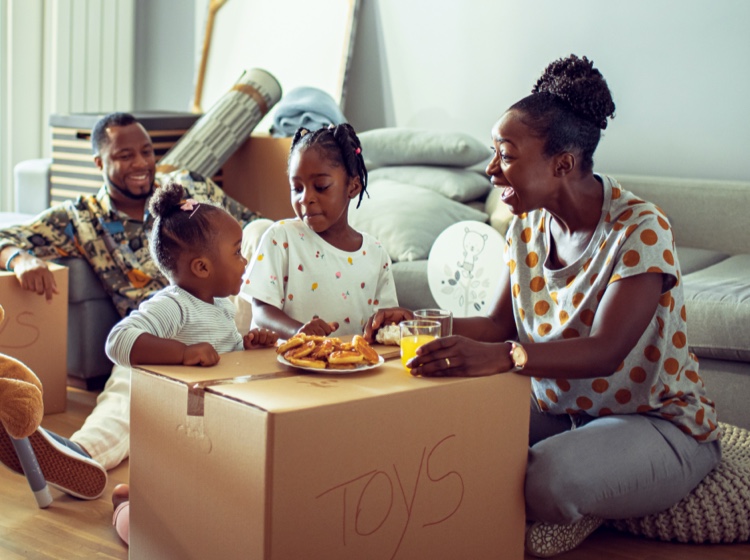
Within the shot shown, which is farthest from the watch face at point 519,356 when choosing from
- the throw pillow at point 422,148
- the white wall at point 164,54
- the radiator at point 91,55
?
the radiator at point 91,55

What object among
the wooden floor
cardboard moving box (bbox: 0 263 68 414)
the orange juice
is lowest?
the wooden floor

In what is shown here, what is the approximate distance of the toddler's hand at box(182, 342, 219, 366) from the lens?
61.4 inches

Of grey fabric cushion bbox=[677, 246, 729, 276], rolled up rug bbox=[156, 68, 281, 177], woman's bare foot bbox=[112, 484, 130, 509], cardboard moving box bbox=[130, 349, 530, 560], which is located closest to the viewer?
cardboard moving box bbox=[130, 349, 530, 560]

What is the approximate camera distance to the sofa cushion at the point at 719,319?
2.37 m

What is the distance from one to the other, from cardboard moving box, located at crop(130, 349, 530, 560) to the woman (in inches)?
5.4

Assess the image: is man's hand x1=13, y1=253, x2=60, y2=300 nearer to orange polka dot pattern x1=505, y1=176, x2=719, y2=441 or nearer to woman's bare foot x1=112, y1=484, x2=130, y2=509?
woman's bare foot x1=112, y1=484, x2=130, y2=509

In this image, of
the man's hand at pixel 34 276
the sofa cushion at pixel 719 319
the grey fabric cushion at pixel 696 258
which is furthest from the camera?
the grey fabric cushion at pixel 696 258

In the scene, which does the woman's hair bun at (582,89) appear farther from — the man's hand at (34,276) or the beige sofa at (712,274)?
the man's hand at (34,276)

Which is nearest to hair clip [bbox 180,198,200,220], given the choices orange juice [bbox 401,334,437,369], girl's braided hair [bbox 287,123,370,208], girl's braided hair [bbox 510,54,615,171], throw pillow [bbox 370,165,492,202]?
girl's braided hair [bbox 287,123,370,208]

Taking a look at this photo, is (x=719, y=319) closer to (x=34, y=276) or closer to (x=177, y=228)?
(x=177, y=228)

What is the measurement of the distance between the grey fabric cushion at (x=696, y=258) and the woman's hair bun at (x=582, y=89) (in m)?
1.17

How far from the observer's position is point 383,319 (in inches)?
72.7

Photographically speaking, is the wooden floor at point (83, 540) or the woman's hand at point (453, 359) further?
the wooden floor at point (83, 540)

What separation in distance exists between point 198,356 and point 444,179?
1.99m
